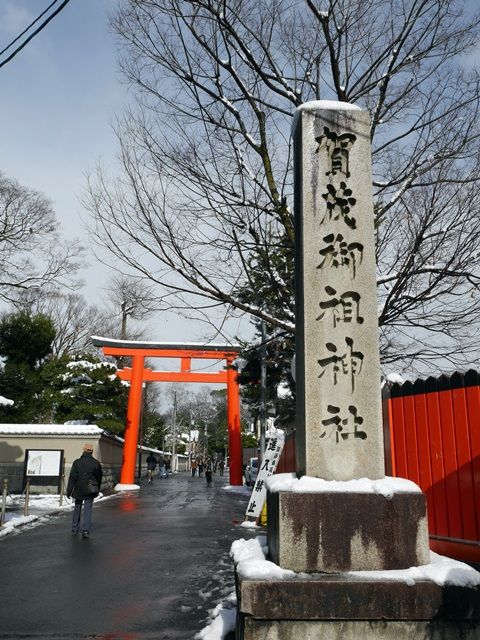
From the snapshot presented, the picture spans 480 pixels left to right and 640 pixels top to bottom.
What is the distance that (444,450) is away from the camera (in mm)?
7000

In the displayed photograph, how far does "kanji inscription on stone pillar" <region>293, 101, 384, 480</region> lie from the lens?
4332 mm

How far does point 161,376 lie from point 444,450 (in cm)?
2342

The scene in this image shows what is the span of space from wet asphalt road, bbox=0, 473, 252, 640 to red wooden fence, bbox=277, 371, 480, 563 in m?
2.75

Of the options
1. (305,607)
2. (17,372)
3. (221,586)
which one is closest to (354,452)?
(305,607)

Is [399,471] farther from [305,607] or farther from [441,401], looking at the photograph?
[305,607]

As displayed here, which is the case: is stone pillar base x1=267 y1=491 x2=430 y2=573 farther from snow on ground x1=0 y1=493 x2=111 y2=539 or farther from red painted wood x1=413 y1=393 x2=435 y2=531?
snow on ground x1=0 y1=493 x2=111 y2=539

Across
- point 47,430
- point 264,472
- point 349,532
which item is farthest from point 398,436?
point 47,430

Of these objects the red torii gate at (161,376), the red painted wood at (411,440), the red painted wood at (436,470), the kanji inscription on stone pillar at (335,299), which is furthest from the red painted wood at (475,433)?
the red torii gate at (161,376)

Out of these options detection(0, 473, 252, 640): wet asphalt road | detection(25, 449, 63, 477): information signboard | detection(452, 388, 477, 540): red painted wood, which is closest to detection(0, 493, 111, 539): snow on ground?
detection(0, 473, 252, 640): wet asphalt road

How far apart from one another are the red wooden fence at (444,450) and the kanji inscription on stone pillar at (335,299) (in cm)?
281

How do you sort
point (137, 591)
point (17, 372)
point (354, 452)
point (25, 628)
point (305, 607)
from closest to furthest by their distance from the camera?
point (305, 607)
point (354, 452)
point (25, 628)
point (137, 591)
point (17, 372)

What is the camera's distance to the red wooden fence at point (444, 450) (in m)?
6.54

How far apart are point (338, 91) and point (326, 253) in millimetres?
7403

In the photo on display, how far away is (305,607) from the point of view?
3.47 metres
